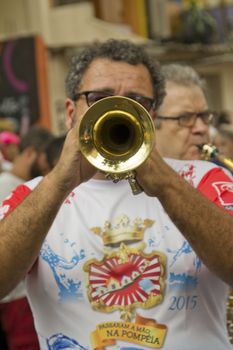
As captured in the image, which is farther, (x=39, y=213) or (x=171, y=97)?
(x=171, y=97)

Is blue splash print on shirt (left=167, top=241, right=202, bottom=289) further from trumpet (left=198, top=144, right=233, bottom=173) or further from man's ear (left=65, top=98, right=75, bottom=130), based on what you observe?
trumpet (left=198, top=144, right=233, bottom=173)

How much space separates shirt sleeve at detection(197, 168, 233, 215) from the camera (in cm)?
284

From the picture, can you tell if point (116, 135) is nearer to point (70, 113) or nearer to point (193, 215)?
point (193, 215)

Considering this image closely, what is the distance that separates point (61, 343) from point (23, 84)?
31.1ft

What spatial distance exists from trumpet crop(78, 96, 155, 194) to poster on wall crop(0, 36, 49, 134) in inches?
359

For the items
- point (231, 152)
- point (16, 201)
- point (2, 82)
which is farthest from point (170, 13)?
point (16, 201)

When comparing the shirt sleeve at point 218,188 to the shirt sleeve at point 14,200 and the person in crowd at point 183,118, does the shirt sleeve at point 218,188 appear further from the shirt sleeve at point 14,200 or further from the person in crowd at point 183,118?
the person in crowd at point 183,118

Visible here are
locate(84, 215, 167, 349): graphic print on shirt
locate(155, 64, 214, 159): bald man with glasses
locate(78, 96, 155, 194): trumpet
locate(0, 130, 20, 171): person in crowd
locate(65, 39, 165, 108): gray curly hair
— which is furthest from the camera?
locate(0, 130, 20, 171): person in crowd

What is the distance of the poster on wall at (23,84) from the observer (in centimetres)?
1180

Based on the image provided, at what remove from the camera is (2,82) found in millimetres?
11992

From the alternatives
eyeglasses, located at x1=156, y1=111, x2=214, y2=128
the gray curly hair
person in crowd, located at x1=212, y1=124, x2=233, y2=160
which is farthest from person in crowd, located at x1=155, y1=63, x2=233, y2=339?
person in crowd, located at x1=212, y1=124, x2=233, y2=160

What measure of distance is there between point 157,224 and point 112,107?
1.43 feet

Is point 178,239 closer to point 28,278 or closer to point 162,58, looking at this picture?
point 28,278

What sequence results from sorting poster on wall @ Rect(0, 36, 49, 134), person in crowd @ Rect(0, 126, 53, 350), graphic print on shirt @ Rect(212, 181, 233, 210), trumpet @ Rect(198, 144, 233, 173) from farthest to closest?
poster on wall @ Rect(0, 36, 49, 134) → person in crowd @ Rect(0, 126, 53, 350) → trumpet @ Rect(198, 144, 233, 173) → graphic print on shirt @ Rect(212, 181, 233, 210)
